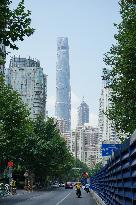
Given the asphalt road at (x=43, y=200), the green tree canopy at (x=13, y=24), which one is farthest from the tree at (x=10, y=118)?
the green tree canopy at (x=13, y=24)

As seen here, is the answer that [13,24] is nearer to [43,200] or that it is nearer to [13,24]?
[13,24]

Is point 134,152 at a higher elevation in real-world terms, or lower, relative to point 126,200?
higher

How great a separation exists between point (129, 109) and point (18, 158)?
37.0 m

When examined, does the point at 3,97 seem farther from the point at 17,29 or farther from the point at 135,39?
the point at 17,29

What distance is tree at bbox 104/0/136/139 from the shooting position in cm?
3123

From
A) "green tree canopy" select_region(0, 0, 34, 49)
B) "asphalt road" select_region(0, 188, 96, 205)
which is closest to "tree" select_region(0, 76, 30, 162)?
"asphalt road" select_region(0, 188, 96, 205)

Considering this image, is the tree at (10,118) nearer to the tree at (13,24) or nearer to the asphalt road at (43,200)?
the asphalt road at (43,200)

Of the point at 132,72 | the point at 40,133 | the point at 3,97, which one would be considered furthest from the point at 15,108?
the point at 40,133

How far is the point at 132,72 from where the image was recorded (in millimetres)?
32156

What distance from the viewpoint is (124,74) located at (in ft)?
108

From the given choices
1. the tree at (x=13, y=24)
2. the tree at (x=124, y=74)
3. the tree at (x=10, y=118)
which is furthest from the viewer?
the tree at (x=10, y=118)

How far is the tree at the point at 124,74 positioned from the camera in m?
31.2

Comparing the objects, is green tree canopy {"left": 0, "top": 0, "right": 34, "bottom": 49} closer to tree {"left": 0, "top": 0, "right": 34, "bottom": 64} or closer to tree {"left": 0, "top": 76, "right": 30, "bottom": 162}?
tree {"left": 0, "top": 0, "right": 34, "bottom": 64}

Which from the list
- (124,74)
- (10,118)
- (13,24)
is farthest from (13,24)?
(10,118)
